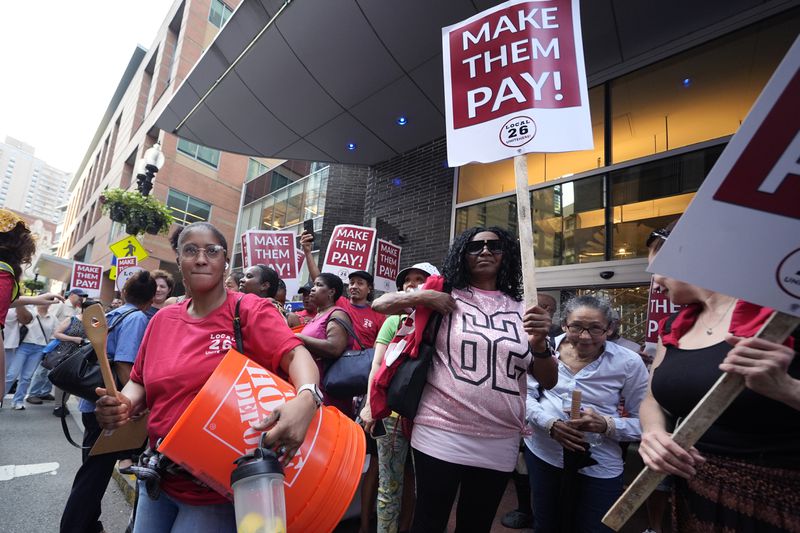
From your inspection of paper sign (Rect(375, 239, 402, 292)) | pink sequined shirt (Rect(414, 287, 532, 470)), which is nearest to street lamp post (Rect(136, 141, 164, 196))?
paper sign (Rect(375, 239, 402, 292))

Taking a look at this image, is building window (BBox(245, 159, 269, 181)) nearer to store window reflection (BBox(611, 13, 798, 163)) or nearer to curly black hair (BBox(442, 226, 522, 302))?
store window reflection (BBox(611, 13, 798, 163))

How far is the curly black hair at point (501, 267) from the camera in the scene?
2.38m

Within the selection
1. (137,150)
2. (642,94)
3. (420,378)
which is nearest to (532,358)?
(420,378)

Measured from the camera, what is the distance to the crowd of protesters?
1.31m

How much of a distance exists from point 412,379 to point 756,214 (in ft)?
4.85

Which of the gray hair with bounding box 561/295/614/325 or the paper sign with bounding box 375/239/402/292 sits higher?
the paper sign with bounding box 375/239/402/292

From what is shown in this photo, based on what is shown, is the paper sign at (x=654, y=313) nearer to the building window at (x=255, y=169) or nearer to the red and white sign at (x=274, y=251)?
the red and white sign at (x=274, y=251)

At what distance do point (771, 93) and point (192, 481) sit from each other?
2.05 meters

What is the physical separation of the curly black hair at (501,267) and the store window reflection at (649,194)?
13.2 feet

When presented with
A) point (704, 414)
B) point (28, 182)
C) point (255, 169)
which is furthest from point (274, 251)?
point (28, 182)

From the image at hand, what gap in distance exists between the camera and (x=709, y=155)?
5355mm

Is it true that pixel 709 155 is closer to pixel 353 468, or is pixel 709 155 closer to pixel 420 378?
pixel 420 378

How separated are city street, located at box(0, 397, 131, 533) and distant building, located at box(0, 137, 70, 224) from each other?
158651 millimetres

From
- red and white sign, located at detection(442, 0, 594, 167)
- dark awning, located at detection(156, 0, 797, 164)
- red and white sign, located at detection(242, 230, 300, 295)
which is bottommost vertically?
red and white sign, located at detection(242, 230, 300, 295)
